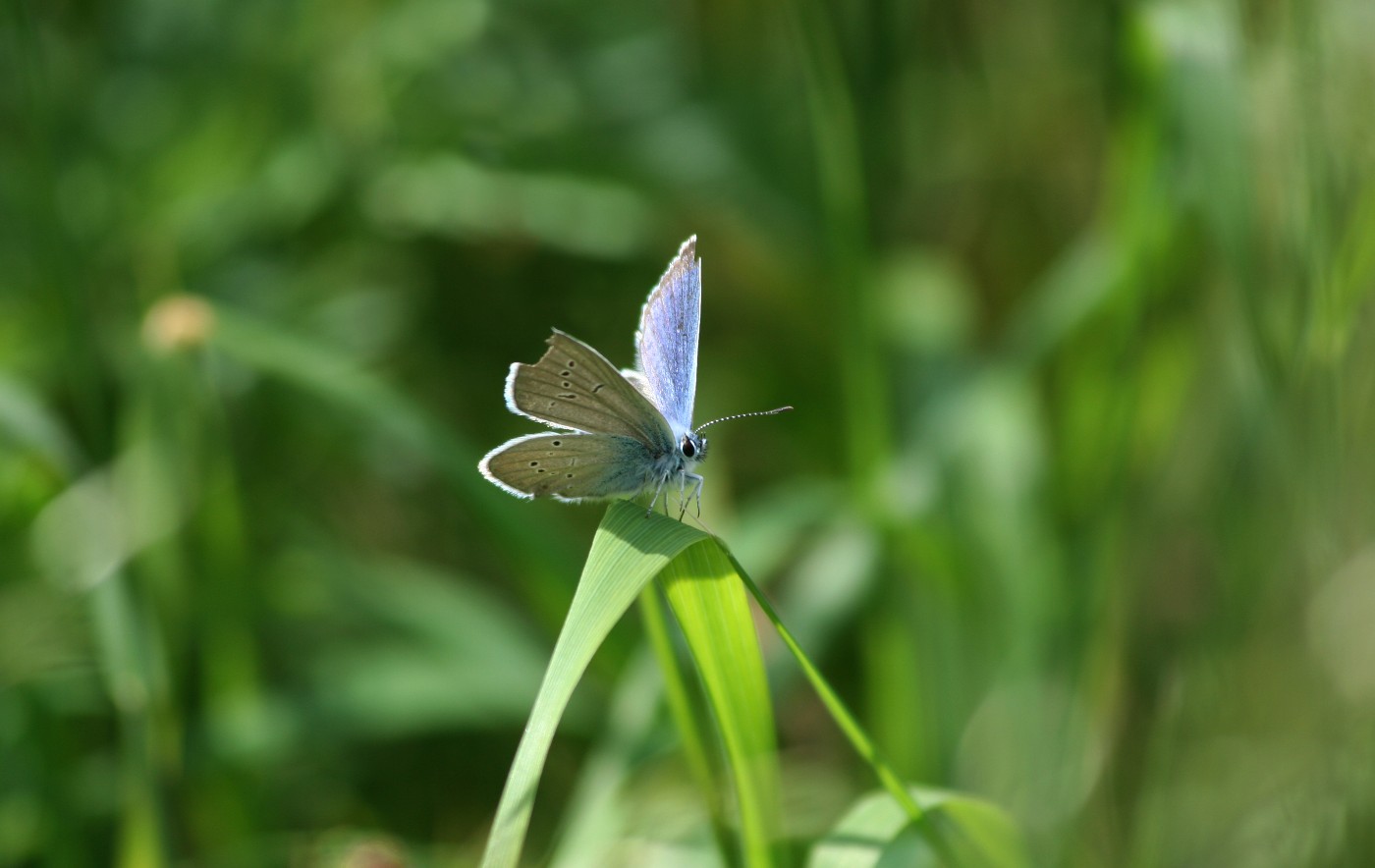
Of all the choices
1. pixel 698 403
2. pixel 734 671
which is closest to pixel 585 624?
pixel 734 671

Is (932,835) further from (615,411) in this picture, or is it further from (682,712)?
(615,411)

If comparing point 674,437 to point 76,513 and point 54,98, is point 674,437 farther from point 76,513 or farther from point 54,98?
point 54,98

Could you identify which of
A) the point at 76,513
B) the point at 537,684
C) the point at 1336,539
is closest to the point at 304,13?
the point at 76,513

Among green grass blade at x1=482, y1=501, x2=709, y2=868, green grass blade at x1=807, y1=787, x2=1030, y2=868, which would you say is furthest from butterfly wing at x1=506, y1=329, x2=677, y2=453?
green grass blade at x1=807, y1=787, x2=1030, y2=868

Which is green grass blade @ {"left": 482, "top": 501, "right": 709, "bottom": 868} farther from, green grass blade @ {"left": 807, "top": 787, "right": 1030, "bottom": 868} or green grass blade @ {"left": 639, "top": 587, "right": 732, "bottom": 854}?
green grass blade @ {"left": 807, "top": 787, "right": 1030, "bottom": 868}

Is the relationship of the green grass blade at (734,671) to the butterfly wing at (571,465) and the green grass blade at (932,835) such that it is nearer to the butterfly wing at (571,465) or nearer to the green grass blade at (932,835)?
the green grass blade at (932,835)

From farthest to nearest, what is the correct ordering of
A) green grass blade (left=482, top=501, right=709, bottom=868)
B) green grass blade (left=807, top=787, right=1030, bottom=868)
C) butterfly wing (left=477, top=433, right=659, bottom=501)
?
butterfly wing (left=477, top=433, right=659, bottom=501) → green grass blade (left=807, top=787, right=1030, bottom=868) → green grass blade (left=482, top=501, right=709, bottom=868)
